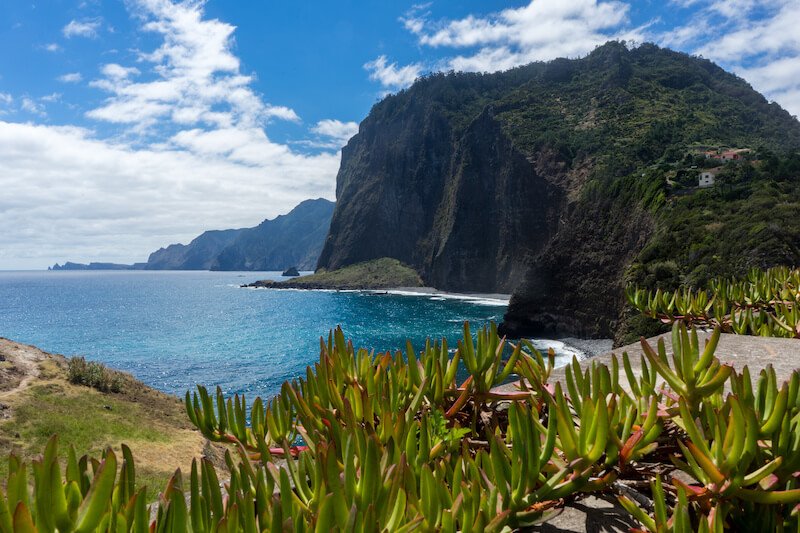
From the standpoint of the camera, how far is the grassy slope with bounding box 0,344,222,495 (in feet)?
51.4

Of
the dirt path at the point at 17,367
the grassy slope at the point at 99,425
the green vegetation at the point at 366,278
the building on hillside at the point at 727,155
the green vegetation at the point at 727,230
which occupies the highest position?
the building on hillside at the point at 727,155

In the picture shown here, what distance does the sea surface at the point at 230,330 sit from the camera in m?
41.0

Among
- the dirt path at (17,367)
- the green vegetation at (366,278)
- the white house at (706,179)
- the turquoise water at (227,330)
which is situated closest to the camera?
the dirt path at (17,367)

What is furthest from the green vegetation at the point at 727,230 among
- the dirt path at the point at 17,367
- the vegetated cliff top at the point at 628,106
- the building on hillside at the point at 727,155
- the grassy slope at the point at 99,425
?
the vegetated cliff top at the point at 628,106

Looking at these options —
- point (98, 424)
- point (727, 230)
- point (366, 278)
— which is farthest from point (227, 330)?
point (366, 278)

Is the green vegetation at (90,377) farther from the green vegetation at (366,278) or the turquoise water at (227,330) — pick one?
the green vegetation at (366,278)

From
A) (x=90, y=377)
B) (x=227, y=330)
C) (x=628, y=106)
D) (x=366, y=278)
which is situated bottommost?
(x=227, y=330)

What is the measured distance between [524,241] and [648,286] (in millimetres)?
65783

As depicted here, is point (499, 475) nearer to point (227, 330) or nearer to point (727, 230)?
point (727, 230)

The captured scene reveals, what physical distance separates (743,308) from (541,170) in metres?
93.3

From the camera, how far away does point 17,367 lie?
81.7ft

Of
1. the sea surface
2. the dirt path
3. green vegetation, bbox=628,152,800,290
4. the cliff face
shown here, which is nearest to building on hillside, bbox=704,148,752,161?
the cliff face

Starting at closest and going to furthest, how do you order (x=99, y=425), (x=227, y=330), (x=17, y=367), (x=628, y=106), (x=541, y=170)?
(x=99, y=425) → (x=17, y=367) → (x=227, y=330) → (x=541, y=170) → (x=628, y=106)

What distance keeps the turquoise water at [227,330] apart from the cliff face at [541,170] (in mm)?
15194
